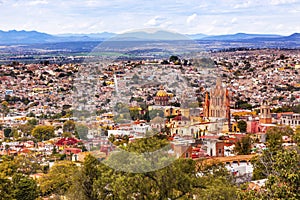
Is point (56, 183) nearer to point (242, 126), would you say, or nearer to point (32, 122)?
point (242, 126)

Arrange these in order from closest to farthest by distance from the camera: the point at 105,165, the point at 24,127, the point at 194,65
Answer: the point at 105,165 → the point at 194,65 → the point at 24,127

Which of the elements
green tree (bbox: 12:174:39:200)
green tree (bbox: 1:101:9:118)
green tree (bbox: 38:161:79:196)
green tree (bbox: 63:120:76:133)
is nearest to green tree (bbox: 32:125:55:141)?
green tree (bbox: 63:120:76:133)

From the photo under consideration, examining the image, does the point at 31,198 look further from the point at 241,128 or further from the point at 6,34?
the point at 6,34

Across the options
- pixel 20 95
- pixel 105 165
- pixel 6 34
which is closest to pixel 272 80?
pixel 20 95

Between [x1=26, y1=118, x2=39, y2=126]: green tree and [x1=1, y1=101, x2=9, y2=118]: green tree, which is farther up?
[x1=26, y1=118, x2=39, y2=126]: green tree

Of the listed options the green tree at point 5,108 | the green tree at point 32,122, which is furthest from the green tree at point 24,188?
the green tree at point 5,108

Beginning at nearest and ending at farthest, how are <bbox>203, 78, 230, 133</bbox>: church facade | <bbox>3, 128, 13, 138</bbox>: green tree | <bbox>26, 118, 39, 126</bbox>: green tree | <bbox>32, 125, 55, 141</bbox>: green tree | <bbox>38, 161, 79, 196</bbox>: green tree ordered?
<bbox>38, 161, 79, 196</bbox>: green tree → <bbox>203, 78, 230, 133</bbox>: church facade → <bbox>32, 125, 55, 141</bbox>: green tree → <bbox>3, 128, 13, 138</bbox>: green tree → <bbox>26, 118, 39, 126</bbox>: green tree

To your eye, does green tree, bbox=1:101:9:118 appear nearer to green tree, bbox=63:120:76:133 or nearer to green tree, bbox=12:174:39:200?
green tree, bbox=63:120:76:133

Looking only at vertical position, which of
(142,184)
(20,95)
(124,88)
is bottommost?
(20,95)

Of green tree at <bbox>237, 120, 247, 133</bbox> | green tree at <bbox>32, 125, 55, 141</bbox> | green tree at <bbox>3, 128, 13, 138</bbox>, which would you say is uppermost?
green tree at <bbox>237, 120, 247, 133</bbox>
